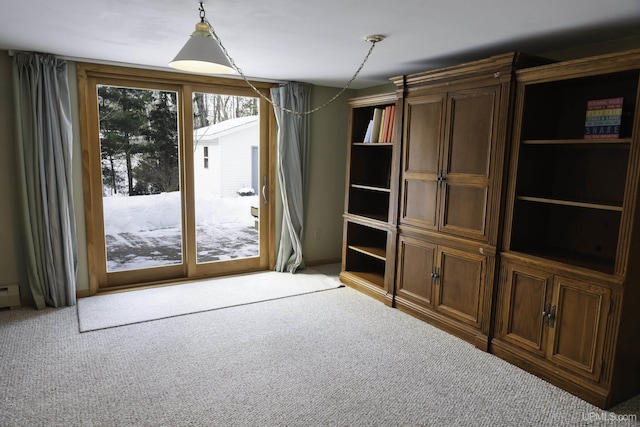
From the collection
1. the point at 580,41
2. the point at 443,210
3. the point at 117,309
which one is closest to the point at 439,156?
the point at 443,210

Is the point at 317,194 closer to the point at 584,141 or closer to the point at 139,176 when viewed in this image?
the point at 139,176

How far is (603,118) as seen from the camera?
8.12 ft

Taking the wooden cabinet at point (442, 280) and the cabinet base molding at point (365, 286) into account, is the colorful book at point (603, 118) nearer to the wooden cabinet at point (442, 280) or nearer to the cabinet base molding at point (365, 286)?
the wooden cabinet at point (442, 280)

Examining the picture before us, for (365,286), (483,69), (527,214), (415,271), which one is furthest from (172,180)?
(527,214)

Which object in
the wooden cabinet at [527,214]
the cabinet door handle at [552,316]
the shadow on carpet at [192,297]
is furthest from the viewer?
the shadow on carpet at [192,297]

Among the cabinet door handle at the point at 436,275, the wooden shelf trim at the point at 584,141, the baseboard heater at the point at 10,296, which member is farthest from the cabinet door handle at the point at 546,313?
the baseboard heater at the point at 10,296

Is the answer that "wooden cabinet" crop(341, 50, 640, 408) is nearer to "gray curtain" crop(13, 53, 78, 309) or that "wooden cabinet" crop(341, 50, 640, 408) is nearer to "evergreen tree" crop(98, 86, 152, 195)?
"evergreen tree" crop(98, 86, 152, 195)

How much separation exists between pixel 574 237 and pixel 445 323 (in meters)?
1.13

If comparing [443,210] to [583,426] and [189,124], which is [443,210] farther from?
[189,124]

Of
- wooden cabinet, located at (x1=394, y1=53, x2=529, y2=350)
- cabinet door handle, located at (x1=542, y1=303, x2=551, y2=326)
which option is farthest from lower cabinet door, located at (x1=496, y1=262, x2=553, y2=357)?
wooden cabinet, located at (x1=394, y1=53, x2=529, y2=350)

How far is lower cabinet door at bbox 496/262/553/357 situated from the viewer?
266 cm

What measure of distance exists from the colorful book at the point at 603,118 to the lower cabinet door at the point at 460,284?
106cm

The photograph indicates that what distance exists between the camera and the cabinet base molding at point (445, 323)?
304 centimetres

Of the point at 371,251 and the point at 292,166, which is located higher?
the point at 292,166
